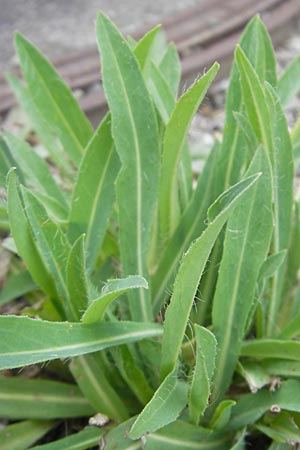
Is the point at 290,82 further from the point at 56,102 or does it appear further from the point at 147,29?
the point at 147,29

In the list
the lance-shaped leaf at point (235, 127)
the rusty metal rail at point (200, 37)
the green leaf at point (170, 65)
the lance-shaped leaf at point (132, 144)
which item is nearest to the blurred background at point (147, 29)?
the rusty metal rail at point (200, 37)

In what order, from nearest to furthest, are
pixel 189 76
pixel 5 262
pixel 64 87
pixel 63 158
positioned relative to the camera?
pixel 64 87
pixel 5 262
pixel 63 158
pixel 189 76

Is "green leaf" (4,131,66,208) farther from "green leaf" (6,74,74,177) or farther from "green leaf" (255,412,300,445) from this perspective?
"green leaf" (255,412,300,445)

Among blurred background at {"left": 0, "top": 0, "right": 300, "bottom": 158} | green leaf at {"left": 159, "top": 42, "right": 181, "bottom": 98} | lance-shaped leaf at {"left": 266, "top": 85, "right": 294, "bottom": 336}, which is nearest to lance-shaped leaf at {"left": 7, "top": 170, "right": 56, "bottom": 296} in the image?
lance-shaped leaf at {"left": 266, "top": 85, "right": 294, "bottom": 336}

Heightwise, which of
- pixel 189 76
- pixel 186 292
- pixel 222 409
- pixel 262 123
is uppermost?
pixel 189 76

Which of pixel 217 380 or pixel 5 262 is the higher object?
pixel 5 262

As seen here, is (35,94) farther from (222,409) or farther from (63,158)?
(222,409)

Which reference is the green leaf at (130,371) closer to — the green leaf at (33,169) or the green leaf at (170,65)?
the green leaf at (33,169)

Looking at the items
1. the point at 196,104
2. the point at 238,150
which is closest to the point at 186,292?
the point at 196,104
